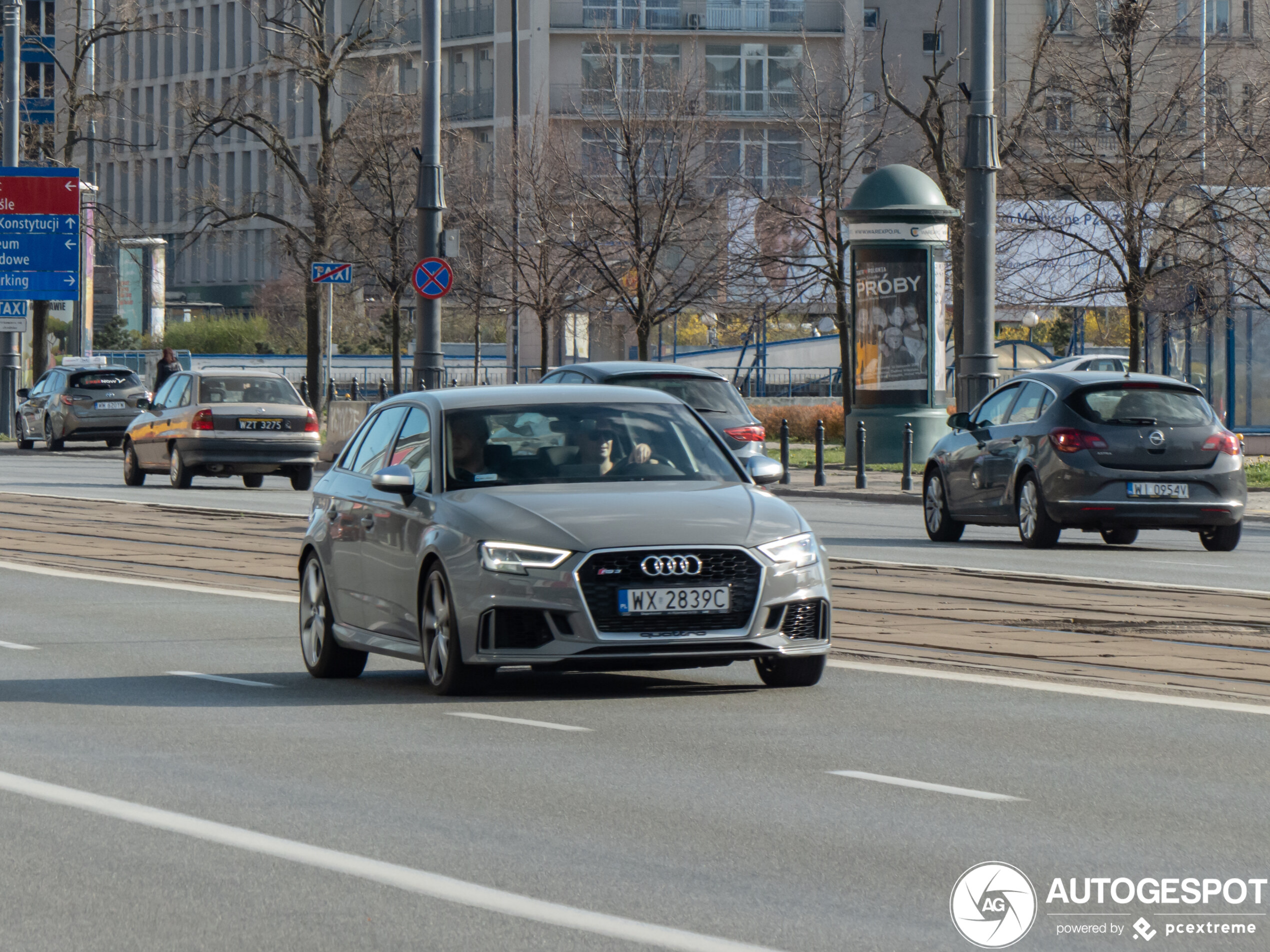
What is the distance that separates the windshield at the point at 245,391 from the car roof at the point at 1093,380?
41.2 feet

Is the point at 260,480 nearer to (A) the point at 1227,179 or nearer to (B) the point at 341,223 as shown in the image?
(A) the point at 1227,179

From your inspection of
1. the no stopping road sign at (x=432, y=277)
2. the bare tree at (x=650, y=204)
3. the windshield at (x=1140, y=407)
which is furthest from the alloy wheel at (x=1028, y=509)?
the bare tree at (x=650, y=204)

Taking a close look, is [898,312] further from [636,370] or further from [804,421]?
[636,370]

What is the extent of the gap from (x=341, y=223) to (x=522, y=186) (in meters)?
4.37

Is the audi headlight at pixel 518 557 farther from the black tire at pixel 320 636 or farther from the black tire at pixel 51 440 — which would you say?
the black tire at pixel 51 440

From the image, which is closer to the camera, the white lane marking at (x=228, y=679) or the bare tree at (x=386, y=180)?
the white lane marking at (x=228, y=679)

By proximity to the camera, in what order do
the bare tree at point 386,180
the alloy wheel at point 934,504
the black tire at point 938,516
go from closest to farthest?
the black tire at point 938,516, the alloy wheel at point 934,504, the bare tree at point 386,180

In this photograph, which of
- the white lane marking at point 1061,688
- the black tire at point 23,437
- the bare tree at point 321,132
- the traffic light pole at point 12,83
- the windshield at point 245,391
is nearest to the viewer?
the white lane marking at point 1061,688

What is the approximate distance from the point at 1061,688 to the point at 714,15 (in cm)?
8201

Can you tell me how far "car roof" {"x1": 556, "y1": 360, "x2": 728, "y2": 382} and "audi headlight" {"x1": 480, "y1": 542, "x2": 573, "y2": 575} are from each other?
13.9 metres

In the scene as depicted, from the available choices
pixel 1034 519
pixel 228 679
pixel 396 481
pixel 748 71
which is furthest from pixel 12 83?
pixel 748 71

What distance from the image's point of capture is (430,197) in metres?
31.7

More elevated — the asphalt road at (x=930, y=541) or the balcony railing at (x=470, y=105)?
the balcony railing at (x=470, y=105)

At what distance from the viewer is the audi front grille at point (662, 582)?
32.4 feet
